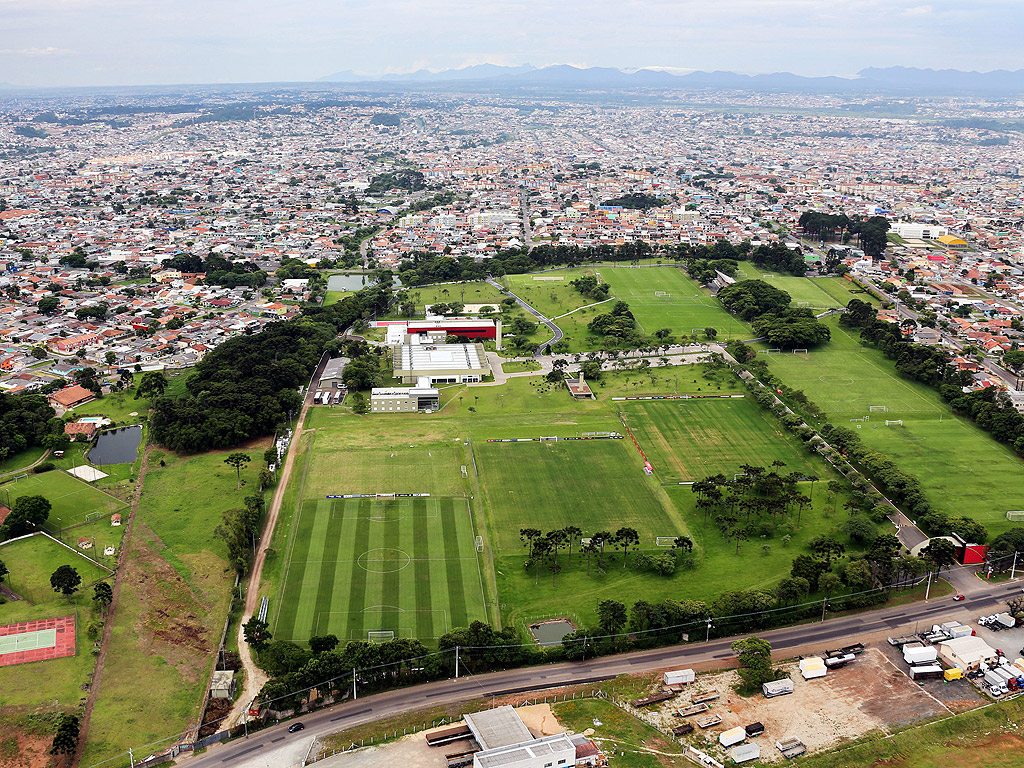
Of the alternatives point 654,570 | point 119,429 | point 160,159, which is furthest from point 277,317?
point 160,159

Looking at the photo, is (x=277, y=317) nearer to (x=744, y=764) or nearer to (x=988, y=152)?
(x=744, y=764)

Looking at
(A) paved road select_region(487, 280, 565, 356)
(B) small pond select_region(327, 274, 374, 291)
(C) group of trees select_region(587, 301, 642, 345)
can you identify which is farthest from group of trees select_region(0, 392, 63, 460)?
(C) group of trees select_region(587, 301, 642, 345)

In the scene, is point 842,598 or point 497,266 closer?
point 842,598

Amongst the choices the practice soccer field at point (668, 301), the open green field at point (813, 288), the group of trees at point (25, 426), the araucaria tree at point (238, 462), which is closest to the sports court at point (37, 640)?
the araucaria tree at point (238, 462)

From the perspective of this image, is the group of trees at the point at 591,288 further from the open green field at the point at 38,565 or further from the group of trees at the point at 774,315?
the open green field at the point at 38,565

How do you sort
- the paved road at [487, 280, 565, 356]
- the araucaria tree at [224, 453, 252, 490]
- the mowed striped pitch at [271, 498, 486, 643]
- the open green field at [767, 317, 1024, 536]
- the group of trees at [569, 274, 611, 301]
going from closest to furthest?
the mowed striped pitch at [271, 498, 486, 643]
the open green field at [767, 317, 1024, 536]
the araucaria tree at [224, 453, 252, 490]
the paved road at [487, 280, 565, 356]
the group of trees at [569, 274, 611, 301]

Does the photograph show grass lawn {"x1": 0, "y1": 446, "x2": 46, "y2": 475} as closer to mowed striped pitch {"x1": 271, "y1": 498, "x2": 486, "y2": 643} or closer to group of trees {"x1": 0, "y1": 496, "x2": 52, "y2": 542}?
group of trees {"x1": 0, "y1": 496, "x2": 52, "y2": 542}
